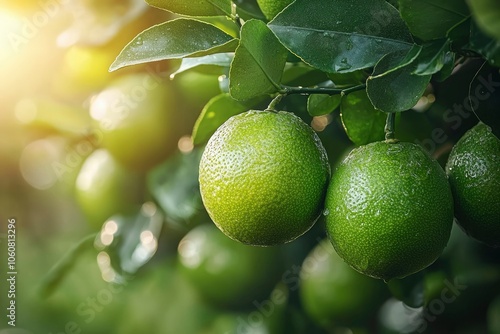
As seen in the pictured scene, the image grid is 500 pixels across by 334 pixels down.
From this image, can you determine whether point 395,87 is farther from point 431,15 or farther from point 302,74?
point 302,74

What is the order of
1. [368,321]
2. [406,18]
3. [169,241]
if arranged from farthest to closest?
[169,241]
[368,321]
[406,18]

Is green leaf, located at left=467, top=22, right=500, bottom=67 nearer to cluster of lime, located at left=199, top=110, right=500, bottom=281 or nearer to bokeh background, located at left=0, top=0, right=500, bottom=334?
cluster of lime, located at left=199, top=110, right=500, bottom=281

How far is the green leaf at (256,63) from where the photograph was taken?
2.10ft

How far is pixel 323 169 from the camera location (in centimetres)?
70

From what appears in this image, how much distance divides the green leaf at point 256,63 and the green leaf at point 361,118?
13 centimetres

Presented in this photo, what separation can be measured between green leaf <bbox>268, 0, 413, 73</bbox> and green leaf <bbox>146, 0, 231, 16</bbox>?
88mm

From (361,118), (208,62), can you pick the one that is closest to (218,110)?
(208,62)

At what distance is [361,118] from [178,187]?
15.8 inches

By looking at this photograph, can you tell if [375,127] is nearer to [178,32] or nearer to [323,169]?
[323,169]

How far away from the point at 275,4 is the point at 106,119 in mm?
534

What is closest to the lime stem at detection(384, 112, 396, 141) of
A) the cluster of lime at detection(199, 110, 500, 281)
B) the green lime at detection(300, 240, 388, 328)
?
the cluster of lime at detection(199, 110, 500, 281)

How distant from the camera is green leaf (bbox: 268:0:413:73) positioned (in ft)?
2.13

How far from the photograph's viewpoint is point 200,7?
0.70 metres

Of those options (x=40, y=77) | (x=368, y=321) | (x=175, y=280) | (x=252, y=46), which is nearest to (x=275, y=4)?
(x=252, y=46)
